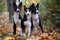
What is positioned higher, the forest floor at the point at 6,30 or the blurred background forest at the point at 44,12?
the blurred background forest at the point at 44,12

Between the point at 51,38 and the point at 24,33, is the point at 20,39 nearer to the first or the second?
the point at 24,33

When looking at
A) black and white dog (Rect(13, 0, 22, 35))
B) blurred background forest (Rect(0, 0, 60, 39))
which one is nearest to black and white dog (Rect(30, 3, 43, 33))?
blurred background forest (Rect(0, 0, 60, 39))

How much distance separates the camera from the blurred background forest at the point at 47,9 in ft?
6.82

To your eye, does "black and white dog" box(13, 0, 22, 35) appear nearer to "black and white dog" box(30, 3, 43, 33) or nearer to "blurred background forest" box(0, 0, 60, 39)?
"blurred background forest" box(0, 0, 60, 39)

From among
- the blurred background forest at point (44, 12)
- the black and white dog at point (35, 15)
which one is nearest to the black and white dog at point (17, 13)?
the blurred background forest at point (44, 12)

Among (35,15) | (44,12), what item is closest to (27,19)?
(35,15)

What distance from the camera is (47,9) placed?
6.97 ft

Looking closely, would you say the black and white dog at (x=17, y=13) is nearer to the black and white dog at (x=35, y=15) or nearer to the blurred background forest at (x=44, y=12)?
the blurred background forest at (x=44, y=12)

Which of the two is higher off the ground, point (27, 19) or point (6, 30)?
point (27, 19)

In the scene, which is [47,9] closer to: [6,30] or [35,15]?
[35,15]

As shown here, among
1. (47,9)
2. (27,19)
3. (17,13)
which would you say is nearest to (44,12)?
(47,9)

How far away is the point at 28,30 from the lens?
210 centimetres

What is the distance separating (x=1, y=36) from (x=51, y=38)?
591 mm

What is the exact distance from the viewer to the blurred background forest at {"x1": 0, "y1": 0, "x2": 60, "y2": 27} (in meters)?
2.08
